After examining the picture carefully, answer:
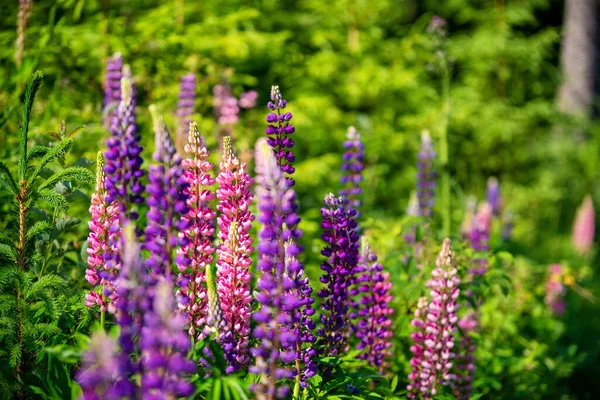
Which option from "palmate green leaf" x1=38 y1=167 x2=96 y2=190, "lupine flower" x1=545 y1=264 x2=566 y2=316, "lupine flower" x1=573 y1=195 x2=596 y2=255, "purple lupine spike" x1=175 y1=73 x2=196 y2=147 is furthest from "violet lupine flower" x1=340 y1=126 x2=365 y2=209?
"lupine flower" x1=573 y1=195 x2=596 y2=255

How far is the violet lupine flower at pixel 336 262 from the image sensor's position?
2238 millimetres

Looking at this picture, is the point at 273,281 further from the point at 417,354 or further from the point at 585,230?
the point at 585,230

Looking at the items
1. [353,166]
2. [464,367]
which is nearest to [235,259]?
[353,166]

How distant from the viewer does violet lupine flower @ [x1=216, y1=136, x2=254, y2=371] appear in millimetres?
2049

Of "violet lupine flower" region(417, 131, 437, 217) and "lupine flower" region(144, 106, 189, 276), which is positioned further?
"violet lupine flower" region(417, 131, 437, 217)

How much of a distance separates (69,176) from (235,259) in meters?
0.72

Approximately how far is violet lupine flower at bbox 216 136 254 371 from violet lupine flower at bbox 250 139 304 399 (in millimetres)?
178

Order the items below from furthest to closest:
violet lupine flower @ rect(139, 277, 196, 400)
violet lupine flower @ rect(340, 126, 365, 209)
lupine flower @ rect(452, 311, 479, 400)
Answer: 1. violet lupine flower @ rect(340, 126, 365, 209)
2. lupine flower @ rect(452, 311, 479, 400)
3. violet lupine flower @ rect(139, 277, 196, 400)

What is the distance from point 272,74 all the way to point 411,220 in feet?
12.8

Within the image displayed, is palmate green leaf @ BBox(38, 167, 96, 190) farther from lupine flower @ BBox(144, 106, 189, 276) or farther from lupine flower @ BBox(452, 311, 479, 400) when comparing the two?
lupine flower @ BBox(452, 311, 479, 400)

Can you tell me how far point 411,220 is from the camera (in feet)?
10.3

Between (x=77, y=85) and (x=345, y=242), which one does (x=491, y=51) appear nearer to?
(x=77, y=85)

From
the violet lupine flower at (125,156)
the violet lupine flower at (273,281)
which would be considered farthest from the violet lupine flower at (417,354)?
the violet lupine flower at (125,156)

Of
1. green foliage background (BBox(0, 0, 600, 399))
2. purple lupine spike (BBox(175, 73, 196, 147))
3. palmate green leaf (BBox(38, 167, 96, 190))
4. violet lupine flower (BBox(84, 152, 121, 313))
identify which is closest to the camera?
violet lupine flower (BBox(84, 152, 121, 313))
